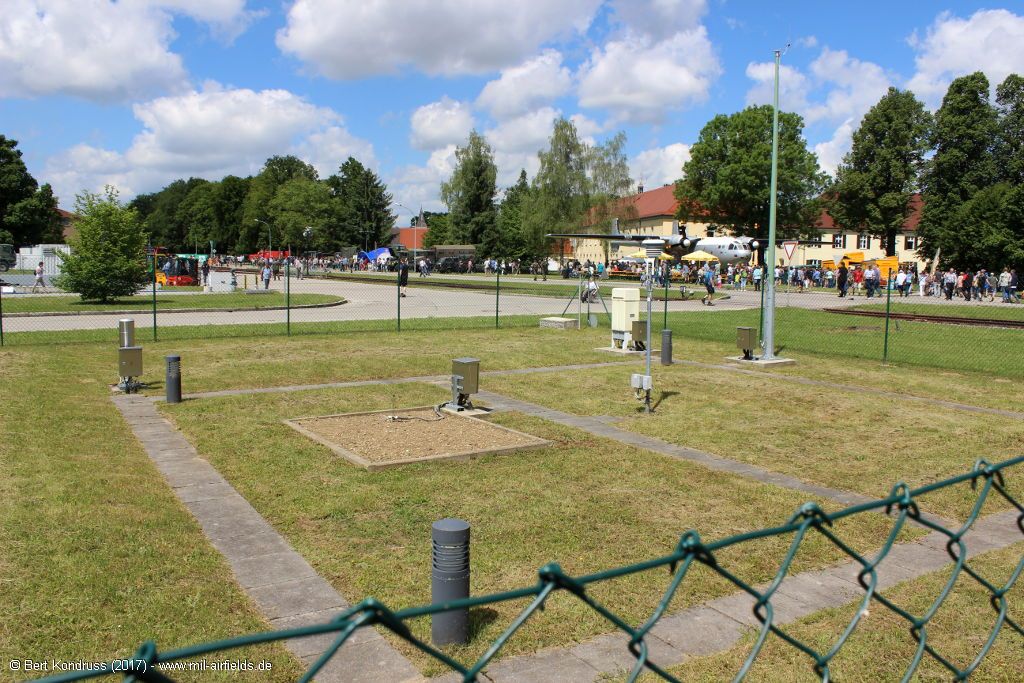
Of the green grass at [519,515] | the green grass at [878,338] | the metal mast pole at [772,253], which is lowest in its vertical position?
the green grass at [519,515]

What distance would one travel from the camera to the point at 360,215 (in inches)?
4107

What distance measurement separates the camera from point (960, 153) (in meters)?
67.8

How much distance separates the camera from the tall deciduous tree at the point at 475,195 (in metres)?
92.8

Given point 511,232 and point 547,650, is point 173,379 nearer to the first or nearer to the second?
point 547,650

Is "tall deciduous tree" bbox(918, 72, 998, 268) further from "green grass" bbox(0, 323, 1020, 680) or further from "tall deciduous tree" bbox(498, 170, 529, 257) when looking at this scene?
"green grass" bbox(0, 323, 1020, 680)

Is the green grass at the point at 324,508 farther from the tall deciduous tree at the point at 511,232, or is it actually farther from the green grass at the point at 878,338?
the tall deciduous tree at the point at 511,232

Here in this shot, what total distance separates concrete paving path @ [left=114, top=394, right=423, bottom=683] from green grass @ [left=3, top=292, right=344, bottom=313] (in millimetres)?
22001

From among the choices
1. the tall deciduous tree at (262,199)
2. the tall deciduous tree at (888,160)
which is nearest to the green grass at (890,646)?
the tall deciduous tree at (888,160)

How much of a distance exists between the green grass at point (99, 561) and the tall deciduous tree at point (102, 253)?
22828 mm

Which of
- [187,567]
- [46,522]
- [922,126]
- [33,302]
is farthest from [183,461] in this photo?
[922,126]

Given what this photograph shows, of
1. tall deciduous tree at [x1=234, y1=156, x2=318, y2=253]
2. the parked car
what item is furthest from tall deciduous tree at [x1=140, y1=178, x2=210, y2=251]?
the parked car

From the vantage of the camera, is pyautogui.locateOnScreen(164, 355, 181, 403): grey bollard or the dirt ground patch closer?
the dirt ground patch

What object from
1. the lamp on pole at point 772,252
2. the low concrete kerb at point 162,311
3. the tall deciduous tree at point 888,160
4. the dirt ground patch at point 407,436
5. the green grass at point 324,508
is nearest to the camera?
the green grass at point 324,508

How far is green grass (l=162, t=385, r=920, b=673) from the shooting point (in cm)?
578
